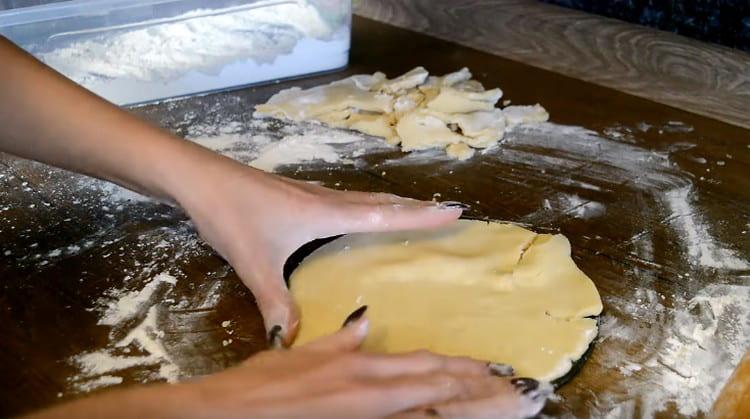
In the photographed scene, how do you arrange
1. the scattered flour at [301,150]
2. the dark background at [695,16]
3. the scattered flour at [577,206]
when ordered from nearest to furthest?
the scattered flour at [577,206] < the scattered flour at [301,150] < the dark background at [695,16]

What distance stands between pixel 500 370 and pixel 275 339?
259 mm

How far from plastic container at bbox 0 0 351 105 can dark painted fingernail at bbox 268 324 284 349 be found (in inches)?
37.4

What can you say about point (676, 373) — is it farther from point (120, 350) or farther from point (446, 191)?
point (120, 350)

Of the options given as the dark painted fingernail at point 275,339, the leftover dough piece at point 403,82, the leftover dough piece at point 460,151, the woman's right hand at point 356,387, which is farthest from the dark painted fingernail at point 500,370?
the leftover dough piece at point 403,82

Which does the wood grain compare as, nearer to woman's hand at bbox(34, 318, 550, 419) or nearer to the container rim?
the container rim

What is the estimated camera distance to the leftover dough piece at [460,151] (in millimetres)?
1482

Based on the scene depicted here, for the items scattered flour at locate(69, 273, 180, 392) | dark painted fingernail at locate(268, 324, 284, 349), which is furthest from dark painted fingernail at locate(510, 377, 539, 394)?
scattered flour at locate(69, 273, 180, 392)

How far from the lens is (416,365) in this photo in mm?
814

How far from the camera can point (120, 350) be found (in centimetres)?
98

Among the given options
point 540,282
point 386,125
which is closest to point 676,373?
point 540,282

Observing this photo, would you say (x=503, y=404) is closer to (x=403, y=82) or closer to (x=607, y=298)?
(x=607, y=298)

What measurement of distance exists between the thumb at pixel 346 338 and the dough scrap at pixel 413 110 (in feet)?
2.24

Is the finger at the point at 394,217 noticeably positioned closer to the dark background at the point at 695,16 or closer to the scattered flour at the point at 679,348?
the scattered flour at the point at 679,348

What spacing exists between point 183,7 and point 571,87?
2.90 ft
